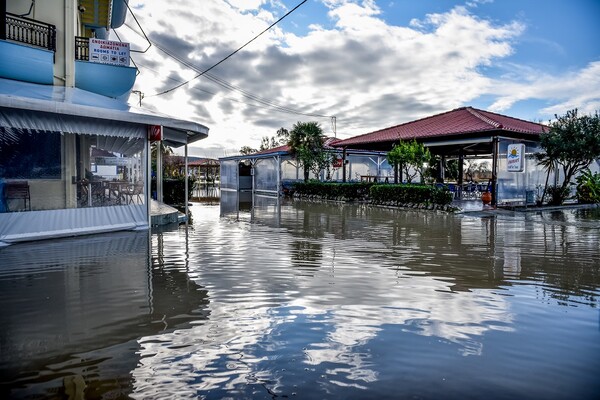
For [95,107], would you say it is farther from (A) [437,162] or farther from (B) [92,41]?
(A) [437,162]

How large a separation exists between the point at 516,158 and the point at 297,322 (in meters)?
17.3

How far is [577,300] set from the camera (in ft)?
17.7

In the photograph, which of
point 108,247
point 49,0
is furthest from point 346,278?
point 49,0

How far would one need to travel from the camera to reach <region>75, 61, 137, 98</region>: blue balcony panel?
43.0ft

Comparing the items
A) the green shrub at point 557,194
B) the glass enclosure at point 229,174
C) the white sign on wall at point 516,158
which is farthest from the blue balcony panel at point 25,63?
the glass enclosure at point 229,174

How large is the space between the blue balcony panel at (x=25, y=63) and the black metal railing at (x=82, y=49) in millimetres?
1226

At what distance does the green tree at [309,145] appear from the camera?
29.7 m

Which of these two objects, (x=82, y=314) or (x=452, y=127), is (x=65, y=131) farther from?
(x=452, y=127)

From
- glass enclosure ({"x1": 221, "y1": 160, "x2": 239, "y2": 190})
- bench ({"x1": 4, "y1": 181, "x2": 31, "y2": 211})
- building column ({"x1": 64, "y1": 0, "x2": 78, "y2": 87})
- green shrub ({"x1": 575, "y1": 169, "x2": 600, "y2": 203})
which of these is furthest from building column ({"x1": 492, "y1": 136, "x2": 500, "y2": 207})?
glass enclosure ({"x1": 221, "y1": 160, "x2": 239, "y2": 190})

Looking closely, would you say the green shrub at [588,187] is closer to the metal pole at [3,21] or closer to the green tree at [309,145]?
the green tree at [309,145]

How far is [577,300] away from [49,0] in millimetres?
14759

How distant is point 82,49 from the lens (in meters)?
13.5

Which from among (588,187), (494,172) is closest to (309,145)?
(494,172)

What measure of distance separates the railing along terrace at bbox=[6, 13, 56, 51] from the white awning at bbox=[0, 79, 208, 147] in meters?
1.34
